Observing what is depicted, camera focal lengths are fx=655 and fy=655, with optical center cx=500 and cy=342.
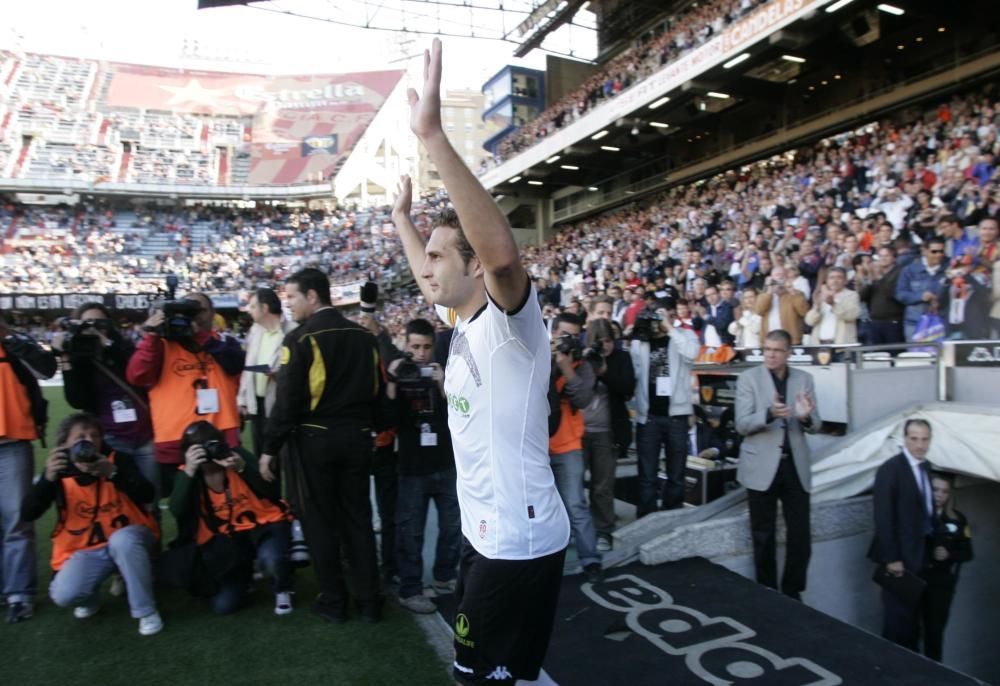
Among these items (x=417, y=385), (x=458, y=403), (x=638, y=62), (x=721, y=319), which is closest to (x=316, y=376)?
(x=417, y=385)

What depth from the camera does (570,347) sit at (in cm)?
413

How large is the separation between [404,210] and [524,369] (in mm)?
1103

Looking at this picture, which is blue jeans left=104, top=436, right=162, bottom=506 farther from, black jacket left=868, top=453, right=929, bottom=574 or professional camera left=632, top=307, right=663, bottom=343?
black jacket left=868, top=453, right=929, bottom=574

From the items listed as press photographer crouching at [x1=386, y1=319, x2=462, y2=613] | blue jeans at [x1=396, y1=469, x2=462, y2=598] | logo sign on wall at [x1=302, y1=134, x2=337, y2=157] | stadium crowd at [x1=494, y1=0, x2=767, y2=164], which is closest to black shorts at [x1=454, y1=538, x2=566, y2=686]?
press photographer crouching at [x1=386, y1=319, x2=462, y2=613]

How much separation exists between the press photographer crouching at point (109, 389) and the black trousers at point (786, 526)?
13.6 feet

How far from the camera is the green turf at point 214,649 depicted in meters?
3.11

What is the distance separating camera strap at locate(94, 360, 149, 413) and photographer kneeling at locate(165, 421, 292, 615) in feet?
1.77

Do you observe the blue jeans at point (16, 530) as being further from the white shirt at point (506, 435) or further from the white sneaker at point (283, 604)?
the white shirt at point (506, 435)

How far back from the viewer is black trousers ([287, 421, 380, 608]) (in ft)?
11.7

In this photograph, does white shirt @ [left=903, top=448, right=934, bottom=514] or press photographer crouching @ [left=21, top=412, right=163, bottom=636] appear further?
white shirt @ [left=903, top=448, right=934, bottom=514]

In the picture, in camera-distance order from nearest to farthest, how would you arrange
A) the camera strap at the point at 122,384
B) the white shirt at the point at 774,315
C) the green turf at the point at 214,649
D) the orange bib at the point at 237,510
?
the green turf at the point at 214,649, the orange bib at the point at 237,510, the camera strap at the point at 122,384, the white shirt at the point at 774,315

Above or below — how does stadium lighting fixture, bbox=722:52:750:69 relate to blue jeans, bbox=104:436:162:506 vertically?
above

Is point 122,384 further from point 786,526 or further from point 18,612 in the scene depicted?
point 786,526

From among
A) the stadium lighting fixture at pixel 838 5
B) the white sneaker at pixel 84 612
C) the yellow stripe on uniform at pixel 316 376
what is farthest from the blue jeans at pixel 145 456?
the stadium lighting fixture at pixel 838 5
